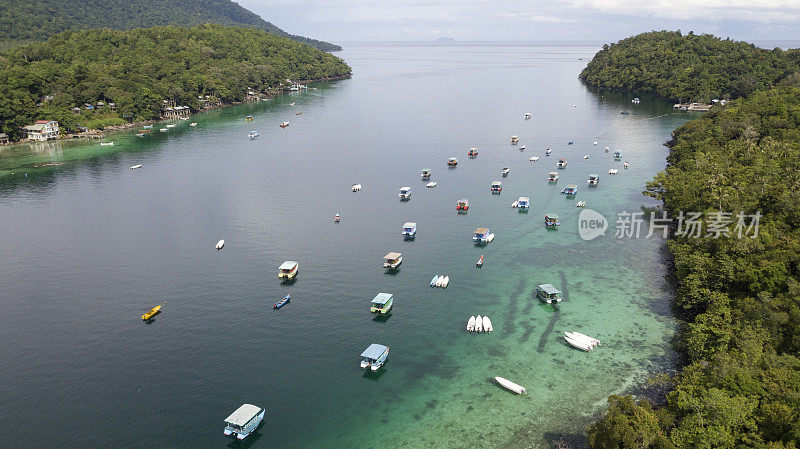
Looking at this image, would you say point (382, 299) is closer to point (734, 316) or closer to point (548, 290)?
point (548, 290)

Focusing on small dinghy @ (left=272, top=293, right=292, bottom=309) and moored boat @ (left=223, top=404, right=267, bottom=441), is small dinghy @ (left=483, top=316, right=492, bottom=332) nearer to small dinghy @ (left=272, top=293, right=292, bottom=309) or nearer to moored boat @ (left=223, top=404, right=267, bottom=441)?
small dinghy @ (left=272, top=293, right=292, bottom=309)

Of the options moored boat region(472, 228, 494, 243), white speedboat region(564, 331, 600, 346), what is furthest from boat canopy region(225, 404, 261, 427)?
moored boat region(472, 228, 494, 243)

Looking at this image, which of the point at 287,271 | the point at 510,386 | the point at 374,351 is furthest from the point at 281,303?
the point at 510,386

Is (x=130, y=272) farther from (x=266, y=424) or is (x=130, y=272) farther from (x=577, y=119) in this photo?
(x=577, y=119)

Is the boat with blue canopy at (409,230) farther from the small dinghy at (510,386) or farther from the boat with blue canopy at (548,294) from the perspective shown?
the small dinghy at (510,386)

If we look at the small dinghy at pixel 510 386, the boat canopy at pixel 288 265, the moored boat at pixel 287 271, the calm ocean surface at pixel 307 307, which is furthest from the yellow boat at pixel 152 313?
the small dinghy at pixel 510 386

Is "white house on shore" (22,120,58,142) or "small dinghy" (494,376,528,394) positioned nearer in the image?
"small dinghy" (494,376,528,394)
